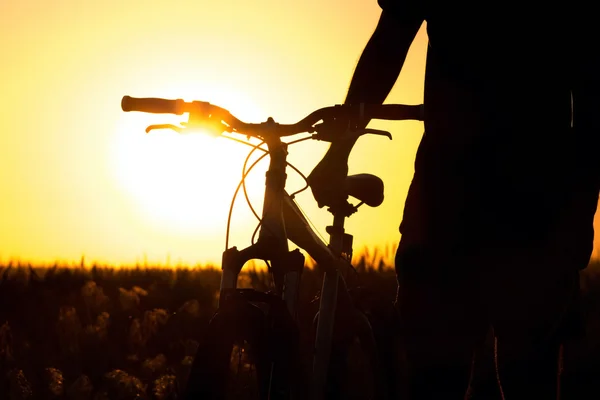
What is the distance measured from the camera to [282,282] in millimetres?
3730

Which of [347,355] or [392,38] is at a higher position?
[392,38]

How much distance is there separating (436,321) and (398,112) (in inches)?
37.8

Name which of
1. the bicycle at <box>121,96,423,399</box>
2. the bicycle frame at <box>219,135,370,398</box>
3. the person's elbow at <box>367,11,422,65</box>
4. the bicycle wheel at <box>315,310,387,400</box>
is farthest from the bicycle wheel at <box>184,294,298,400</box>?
the person's elbow at <box>367,11,422,65</box>

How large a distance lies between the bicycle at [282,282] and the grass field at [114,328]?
170 centimetres

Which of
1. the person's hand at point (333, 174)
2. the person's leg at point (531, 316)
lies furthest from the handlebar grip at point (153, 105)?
the person's leg at point (531, 316)

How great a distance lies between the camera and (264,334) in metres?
3.51

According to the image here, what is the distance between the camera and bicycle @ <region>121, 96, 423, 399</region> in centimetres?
342

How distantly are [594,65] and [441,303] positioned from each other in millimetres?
1188

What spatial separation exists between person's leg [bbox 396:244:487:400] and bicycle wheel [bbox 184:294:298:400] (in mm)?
972

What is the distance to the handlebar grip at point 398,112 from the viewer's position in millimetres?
3969

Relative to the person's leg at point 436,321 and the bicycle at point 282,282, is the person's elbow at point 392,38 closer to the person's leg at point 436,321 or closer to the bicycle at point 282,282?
the bicycle at point 282,282

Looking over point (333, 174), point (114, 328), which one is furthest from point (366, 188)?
point (114, 328)

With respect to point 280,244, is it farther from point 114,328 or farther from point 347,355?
point 114,328

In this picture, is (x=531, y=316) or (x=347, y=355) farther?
(x=347, y=355)
